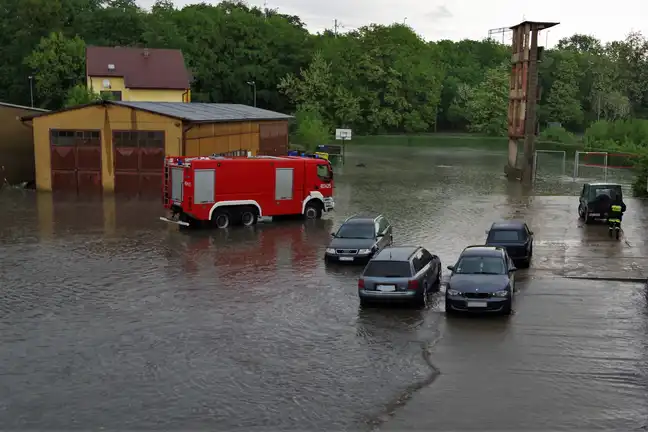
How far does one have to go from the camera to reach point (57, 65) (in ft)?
280

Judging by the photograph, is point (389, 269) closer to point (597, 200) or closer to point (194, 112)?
point (597, 200)

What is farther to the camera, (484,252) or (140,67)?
(140,67)

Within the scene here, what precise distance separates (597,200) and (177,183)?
1821cm

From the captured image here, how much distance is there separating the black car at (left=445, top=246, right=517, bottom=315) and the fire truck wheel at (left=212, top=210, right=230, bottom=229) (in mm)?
14563

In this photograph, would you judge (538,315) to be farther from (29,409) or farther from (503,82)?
(503,82)

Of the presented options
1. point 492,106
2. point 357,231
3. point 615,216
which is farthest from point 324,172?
point 492,106

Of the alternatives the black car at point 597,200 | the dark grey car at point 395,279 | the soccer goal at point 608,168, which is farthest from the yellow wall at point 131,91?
the dark grey car at point 395,279

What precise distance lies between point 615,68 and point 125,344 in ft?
388

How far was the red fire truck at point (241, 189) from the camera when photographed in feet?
103

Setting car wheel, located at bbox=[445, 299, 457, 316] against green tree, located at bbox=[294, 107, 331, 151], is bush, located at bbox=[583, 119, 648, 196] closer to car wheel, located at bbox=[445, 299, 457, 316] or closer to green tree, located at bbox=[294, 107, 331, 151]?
green tree, located at bbox=[294, 107, 331, 151]

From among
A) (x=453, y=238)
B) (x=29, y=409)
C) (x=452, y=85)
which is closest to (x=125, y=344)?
(x=29, y=409)

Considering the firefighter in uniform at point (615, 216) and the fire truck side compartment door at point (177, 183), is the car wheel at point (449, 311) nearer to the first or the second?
the firefighter in uniform at point (615, 216)

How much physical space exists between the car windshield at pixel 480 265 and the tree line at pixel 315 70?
65596 mm

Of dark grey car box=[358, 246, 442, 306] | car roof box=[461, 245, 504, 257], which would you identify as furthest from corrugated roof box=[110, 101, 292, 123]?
car roof box=[461, 245, 504, 257]
